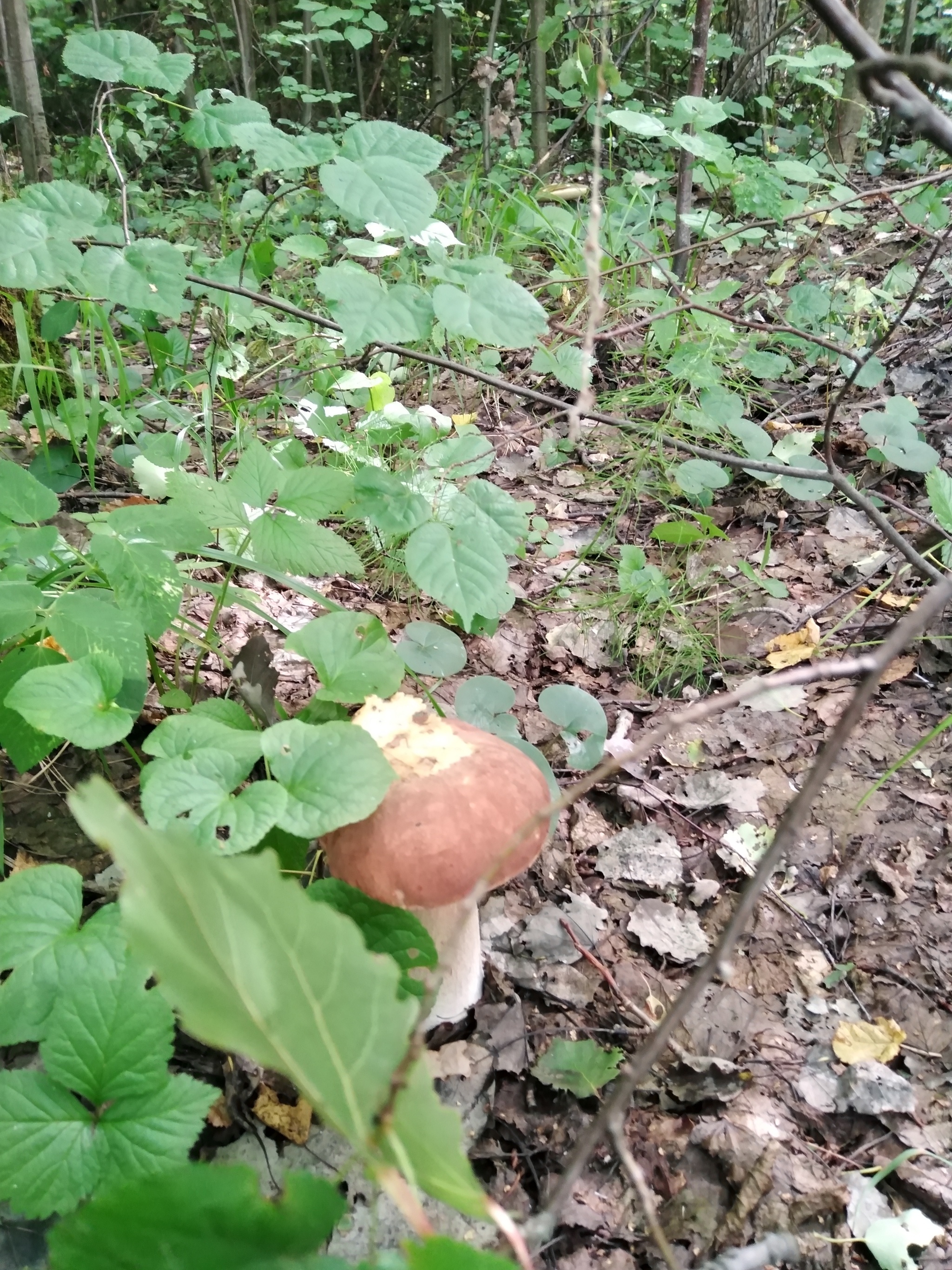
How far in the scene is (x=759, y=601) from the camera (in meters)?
2.80

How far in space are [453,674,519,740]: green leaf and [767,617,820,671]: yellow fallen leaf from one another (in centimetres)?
110

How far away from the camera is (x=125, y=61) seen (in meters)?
1.76

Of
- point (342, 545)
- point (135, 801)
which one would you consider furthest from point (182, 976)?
point (135, 801)

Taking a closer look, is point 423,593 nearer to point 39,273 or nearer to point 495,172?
point 39,273

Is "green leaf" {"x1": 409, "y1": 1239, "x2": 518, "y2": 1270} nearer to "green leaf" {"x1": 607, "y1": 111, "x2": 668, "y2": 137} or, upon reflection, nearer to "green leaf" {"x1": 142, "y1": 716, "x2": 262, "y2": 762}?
"green leaf" {"x1": 142, "y1": 716, "x2": 262, "y2": 762}

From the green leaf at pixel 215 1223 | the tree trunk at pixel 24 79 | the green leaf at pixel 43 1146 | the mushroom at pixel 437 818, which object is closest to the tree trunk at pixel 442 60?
the tree trunk at pixel 24 79

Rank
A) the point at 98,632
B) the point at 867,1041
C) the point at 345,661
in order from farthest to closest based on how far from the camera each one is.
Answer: the point at 867,1041, the point at 345,661, the point at 98,632

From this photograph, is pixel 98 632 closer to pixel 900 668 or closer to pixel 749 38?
pixel 900 668

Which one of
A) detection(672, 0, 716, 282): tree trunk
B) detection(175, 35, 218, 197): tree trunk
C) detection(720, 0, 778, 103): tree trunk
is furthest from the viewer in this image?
detection(175, 35, 218, 197): tree trunk

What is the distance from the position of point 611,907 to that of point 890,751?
0.98 metres

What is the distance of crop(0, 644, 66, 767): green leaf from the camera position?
1447 millimetres

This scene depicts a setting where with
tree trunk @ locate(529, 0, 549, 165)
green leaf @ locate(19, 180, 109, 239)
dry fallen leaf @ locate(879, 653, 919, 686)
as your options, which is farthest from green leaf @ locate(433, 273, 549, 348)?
tree trunk @ locate(529, 0, 549, 165)

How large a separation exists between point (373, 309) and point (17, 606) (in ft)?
2.90

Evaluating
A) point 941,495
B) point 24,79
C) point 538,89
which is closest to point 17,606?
point 941,495
